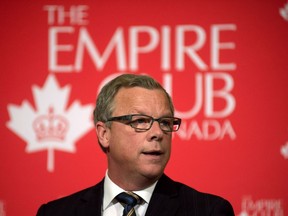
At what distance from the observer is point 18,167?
121 inches

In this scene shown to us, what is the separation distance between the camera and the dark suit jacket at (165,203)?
6.38ft

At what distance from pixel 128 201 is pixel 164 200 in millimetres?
136

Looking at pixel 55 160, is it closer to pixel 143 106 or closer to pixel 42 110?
pixel 42 110

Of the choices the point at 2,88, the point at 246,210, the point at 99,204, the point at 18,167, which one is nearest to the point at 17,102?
the point at 2,88

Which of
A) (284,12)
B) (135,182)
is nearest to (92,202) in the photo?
(135,182)

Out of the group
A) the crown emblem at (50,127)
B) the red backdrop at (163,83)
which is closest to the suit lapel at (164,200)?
the red backdrop at (163,83)

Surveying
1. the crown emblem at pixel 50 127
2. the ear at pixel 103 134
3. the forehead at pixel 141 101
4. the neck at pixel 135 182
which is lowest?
the neck at pixel 135 182

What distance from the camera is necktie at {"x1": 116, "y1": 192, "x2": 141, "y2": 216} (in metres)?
1.97

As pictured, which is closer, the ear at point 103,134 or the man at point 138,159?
the man at point 138,159

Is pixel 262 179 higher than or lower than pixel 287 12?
lower

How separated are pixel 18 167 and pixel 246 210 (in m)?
1.33

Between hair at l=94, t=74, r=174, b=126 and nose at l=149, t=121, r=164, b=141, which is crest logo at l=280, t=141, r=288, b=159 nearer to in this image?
hair at l=94, t=74, r=174, b=126

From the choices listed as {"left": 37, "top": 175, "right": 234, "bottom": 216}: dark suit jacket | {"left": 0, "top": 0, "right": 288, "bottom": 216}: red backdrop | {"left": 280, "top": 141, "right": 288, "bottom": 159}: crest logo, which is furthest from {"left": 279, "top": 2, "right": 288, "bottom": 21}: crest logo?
{"left": 37, "top": 175, "right": 234, "bottom": 216}: dark suit jacket

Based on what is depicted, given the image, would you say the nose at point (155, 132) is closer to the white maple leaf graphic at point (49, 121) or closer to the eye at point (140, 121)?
the eye at point (140, 121)
